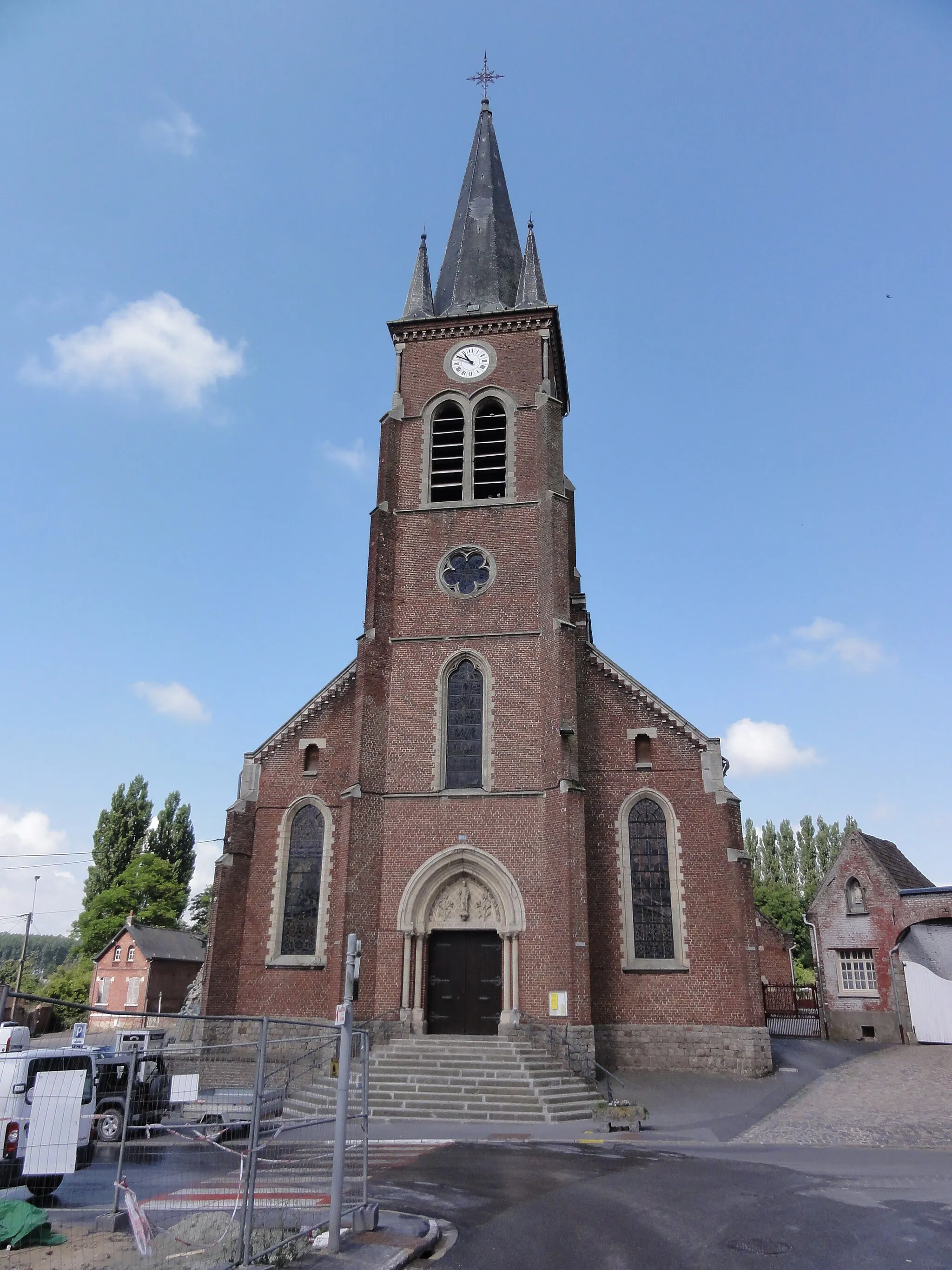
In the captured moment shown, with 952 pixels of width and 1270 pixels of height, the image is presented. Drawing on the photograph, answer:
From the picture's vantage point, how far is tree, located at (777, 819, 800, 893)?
234ft

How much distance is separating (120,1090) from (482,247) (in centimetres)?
2705

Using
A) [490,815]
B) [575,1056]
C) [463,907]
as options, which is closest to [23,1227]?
[575,1056]

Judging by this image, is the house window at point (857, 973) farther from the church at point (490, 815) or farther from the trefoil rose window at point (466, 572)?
the trefoil rose window at point (466, 572)

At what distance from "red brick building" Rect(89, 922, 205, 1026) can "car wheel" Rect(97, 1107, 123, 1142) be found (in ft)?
107

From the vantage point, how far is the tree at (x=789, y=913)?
57844mm

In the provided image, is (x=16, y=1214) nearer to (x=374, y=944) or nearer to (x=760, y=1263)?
(x=760, y=1263)

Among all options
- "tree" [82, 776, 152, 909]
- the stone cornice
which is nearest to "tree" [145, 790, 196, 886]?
"tree" [82, 776, 152, 909]

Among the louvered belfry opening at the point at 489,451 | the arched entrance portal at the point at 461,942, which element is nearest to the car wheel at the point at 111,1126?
the arched entrance portal at the point at 461,942

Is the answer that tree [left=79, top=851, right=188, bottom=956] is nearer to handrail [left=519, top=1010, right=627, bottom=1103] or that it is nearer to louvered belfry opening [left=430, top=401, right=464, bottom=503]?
louvered belfry opening [left=430, top=401, right=464, bottom=503]

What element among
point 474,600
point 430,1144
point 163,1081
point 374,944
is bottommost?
point 430,1144

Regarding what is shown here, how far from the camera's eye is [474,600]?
2483 cm

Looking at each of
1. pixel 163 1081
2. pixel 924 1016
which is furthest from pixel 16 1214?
pixel 924 1016

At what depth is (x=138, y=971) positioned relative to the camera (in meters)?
47.4

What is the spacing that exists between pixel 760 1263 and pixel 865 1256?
1027 millimetres
